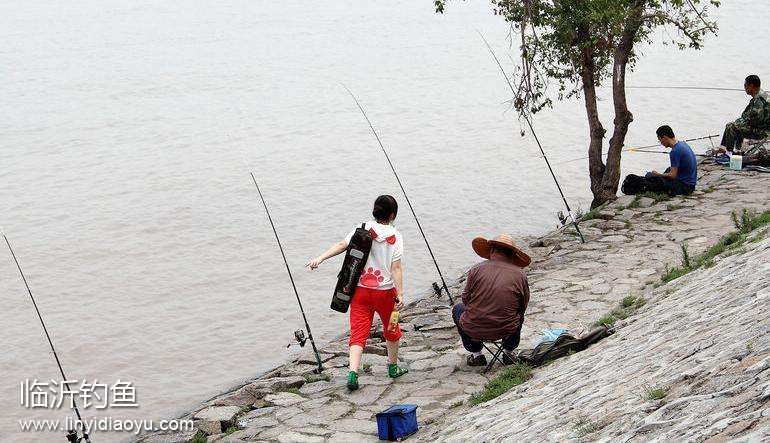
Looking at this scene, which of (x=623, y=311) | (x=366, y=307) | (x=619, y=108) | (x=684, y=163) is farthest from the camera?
(x=619, y=108)

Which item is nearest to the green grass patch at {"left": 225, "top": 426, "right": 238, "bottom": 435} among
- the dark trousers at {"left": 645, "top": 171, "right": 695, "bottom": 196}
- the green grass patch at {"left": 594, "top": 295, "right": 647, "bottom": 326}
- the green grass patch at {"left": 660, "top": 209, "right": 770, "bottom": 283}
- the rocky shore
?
the rocky shore

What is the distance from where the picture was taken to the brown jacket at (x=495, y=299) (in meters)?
8.10

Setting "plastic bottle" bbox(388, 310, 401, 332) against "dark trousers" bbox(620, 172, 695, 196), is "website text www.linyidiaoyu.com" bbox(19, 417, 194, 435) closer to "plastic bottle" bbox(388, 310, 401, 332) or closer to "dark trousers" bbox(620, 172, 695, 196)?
"plastic bottle" bbox(388, 310, 401, 332)

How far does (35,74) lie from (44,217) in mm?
12295

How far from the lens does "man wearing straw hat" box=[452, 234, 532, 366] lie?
319 inches

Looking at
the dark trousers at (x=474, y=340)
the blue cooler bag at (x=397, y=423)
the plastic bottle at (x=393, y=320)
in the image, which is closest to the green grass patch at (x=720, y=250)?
the dark trousers at (x=474, y=340)

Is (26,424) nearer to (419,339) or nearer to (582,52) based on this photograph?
(419,339)

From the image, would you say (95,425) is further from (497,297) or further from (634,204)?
(634,204)

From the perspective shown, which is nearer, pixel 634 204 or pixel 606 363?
pixel 606 363

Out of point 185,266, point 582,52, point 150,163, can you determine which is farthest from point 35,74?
point 582,52

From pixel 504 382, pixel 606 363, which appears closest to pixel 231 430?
pixel 504 382

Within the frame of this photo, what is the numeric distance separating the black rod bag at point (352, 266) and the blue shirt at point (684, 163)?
6.23 metres

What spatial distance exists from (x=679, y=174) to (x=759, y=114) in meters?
2.33

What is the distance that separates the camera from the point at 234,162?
20.3 metres
